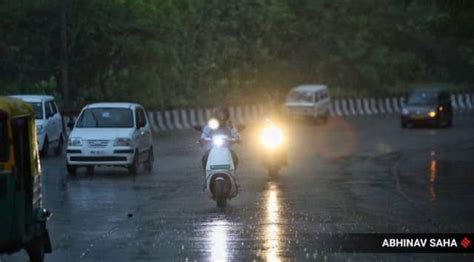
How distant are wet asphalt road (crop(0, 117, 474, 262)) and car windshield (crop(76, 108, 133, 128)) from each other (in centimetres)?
111

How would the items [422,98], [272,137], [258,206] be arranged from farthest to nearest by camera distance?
[422,98], [272,137], [258,206]

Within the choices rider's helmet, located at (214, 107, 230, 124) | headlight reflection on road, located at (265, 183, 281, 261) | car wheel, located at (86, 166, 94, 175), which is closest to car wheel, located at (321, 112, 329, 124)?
car wheel, located at (86, 166, 94, 175)

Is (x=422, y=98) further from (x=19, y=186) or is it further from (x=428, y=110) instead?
(x=19, y=186)

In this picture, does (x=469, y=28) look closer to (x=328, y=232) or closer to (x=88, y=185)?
(x=88, y=185)

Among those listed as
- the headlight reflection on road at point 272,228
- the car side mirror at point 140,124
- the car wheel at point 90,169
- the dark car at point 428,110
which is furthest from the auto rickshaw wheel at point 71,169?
the dark car at point 428,110

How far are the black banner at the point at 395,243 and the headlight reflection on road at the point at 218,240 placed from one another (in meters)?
1.14

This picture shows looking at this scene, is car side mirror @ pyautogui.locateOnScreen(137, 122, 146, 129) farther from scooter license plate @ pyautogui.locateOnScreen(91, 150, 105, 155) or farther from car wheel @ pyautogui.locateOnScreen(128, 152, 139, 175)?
scooter license plate @ pyautogui.locateOnScreen(91, 150, 105, 155)

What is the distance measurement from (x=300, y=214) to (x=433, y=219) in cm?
200

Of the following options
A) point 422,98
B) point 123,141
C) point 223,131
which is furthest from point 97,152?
point 422,98

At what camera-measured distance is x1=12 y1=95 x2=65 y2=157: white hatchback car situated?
32.5 m

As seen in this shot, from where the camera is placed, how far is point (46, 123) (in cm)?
3288

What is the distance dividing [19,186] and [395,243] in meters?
4.81

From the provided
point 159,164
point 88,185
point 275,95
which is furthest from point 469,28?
point 275,95

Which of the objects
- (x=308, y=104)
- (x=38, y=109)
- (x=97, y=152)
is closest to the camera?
(x=97, y=152)
